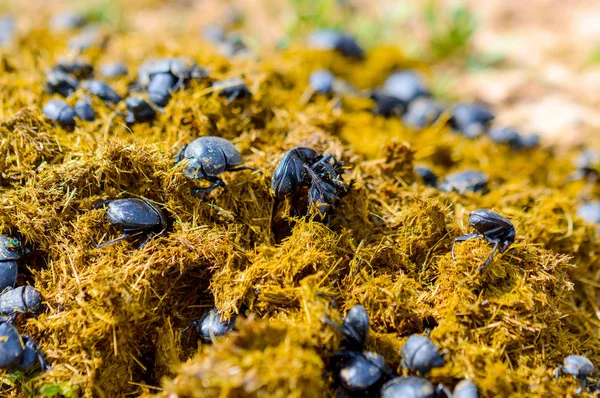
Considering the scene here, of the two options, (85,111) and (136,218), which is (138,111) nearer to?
(85,111)

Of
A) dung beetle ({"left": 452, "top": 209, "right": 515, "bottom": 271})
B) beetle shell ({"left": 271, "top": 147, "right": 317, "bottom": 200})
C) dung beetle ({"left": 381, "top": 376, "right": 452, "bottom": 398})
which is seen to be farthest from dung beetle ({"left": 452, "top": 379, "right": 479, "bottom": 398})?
beetle shell ({"left": 271, "top": 147, "right": 317, "bottom": 200})

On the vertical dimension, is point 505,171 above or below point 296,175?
below

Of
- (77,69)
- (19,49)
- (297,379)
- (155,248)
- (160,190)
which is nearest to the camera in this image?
(297,379)

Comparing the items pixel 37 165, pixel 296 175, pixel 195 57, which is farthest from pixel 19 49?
pixel 296 175

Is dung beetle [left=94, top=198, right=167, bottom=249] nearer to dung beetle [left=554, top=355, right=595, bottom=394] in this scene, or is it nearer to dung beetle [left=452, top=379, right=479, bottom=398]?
dung beetle [left=452, top=379, right=479, bottom=398]

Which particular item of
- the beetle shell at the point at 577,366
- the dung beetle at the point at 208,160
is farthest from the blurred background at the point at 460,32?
the beetle shell at the point at 577,366

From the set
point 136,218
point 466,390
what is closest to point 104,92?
point 136,218

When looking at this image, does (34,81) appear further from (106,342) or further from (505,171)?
(505,171)
